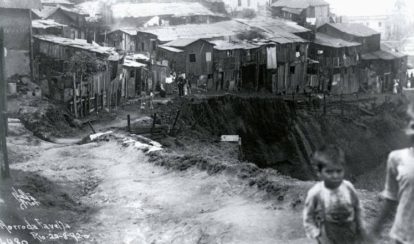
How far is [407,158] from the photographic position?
4961 mm

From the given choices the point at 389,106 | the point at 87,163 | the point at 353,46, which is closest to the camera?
the point at 87,163

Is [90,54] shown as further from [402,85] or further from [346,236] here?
[402,85]

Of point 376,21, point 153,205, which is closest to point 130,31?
point 153,205

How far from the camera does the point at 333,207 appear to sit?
5.44m

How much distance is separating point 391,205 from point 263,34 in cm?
4455

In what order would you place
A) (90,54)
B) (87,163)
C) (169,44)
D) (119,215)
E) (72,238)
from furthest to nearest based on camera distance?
(169,44) < (90,54) < (87,163) < (119,215) < (72,238)

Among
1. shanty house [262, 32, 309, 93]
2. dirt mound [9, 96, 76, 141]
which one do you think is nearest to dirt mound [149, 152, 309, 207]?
dirt mound [9, 96, 76, 141]

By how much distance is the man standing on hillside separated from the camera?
492cm

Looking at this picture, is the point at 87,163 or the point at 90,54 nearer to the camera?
the point at 87,163

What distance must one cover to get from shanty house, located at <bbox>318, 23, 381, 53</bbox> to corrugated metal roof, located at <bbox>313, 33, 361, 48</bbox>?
37.0 inches

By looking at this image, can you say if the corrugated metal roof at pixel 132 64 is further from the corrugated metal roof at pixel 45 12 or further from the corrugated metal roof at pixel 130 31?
the corrugated metal roof at pixel 45 12

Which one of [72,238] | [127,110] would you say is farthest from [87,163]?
[127,110]

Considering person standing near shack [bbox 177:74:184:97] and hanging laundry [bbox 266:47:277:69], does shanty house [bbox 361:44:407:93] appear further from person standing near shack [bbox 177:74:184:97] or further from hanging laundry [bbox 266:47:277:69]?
person standing near shack [bbox 177:74:184:97]

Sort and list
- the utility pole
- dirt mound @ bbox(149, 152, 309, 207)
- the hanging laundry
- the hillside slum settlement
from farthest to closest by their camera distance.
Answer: the hanging laundry
the hillside slum settlement
the utility pole
dirt mound @ bbox(149, 152, 309, 207)
